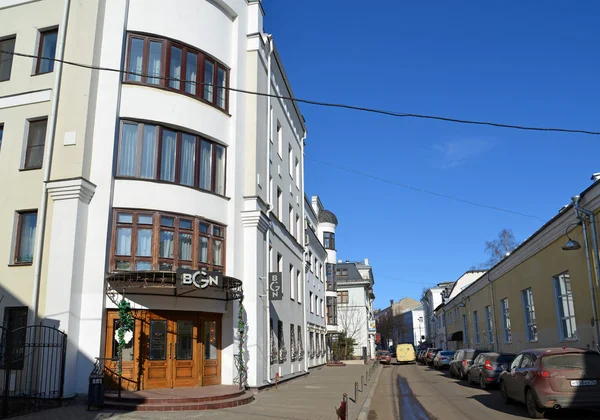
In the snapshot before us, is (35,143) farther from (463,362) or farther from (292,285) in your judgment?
(463,362)

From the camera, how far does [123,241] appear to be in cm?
1645

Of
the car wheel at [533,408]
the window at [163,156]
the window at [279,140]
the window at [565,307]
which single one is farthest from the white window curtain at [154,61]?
the window at [565,307]

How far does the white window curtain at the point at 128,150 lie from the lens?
17094 millimetres

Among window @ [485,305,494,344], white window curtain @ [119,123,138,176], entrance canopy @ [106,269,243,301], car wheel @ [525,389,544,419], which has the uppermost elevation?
white window curtain @ [119,123,138,176]

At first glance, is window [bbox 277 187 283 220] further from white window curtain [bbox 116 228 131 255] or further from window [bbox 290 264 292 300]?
white window curtain [bbox 116 228 131 255]

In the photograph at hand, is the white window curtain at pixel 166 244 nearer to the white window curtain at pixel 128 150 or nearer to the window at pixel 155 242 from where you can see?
the window at pixel 155 242

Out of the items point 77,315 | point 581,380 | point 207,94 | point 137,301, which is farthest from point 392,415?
point 207,94

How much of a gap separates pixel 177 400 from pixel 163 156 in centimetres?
775

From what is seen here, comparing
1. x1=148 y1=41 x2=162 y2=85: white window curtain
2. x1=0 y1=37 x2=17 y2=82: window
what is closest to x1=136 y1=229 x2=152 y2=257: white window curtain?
x1=148 y1=41 x2=162 y2=85: white window curtain

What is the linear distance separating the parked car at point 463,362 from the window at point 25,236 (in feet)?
62.0

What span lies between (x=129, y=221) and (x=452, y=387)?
1448 cm

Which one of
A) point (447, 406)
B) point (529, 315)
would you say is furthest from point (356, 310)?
point (447, 406)

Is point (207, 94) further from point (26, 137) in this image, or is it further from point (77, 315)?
point (77, 315)

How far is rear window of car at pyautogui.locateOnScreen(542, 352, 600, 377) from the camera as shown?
11.8 metres
